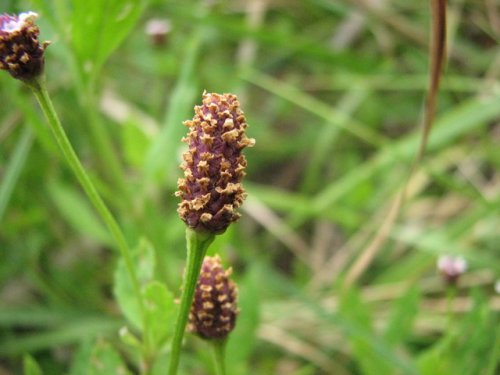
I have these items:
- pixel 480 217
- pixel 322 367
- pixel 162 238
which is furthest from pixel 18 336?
pixel 480 217

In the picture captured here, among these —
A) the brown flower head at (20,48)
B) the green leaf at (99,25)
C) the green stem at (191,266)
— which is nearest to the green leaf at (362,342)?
the green stem at (191,266)

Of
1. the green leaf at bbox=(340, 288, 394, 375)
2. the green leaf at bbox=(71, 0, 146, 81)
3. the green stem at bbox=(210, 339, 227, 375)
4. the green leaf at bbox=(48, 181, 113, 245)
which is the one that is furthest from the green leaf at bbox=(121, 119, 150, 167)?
the green stem at bbox=(210, 339, 227, 375)

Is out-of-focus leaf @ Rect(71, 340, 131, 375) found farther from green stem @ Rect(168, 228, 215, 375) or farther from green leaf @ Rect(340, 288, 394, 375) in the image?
green leaf @ Rect(340, 288, 394, 375)

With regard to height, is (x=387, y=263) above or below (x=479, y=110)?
below

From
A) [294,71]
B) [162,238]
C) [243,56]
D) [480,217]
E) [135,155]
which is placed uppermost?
[294,71]

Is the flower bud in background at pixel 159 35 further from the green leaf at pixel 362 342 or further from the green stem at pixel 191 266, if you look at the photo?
the green stem at pixel 191 266

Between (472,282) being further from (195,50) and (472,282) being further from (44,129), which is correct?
(44,129)
